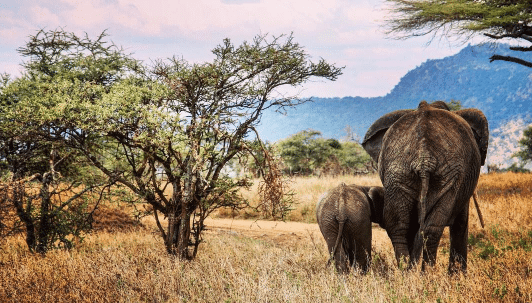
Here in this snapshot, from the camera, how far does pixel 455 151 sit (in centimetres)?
557

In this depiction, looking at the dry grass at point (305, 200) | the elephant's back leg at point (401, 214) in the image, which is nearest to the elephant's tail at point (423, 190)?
the elephant's back leg at point (401, 214)

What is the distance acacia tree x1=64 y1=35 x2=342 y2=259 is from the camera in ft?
25.0

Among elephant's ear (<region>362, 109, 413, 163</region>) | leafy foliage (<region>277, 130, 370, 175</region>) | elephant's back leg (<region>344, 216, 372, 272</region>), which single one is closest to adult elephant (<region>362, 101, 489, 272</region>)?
elephant's ear (<region>362, 109, 413, 163</region>)

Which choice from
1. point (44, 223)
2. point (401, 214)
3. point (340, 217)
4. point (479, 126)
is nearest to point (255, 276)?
point (340, 217)

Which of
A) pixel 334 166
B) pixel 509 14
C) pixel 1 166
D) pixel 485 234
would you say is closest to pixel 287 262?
pixel 485 234

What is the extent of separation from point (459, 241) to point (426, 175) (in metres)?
1.65

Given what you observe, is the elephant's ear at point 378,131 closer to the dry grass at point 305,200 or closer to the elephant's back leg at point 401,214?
the elephant's back leg at point 401,214

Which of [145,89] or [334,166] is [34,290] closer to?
[145,89]

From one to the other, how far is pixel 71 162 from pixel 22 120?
317 cm

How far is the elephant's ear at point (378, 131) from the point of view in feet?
22.2

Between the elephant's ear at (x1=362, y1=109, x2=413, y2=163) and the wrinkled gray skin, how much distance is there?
587mm

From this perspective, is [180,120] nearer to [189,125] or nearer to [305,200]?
[189,125]

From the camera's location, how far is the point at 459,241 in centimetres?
651

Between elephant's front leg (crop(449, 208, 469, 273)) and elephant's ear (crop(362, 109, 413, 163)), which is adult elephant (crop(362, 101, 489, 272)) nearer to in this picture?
elephant's front leg (crop(449, 208, 469, 273))
